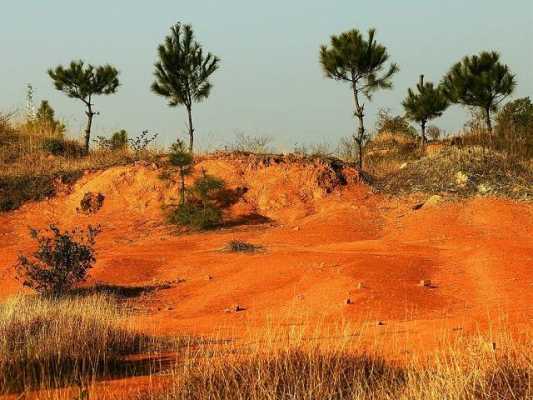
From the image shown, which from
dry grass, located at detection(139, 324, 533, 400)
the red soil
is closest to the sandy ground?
the red soil

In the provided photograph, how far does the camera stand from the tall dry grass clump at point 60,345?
5.37 metres

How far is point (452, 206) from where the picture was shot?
18094mm

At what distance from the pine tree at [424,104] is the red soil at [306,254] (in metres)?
13.8

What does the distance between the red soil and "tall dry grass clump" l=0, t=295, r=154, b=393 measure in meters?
1.06

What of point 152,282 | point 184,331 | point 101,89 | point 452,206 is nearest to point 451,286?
point 184,331

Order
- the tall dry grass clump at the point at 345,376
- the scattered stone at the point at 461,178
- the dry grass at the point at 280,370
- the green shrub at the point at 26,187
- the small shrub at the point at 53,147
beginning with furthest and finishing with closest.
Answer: the small shrub at the point at 53,147 → the green shrub at the point at 26,187 → the scattered stone at the point at 461,178 → the dry grass at the point at 280,370 → the tall dry grass clump at the point at 345,376

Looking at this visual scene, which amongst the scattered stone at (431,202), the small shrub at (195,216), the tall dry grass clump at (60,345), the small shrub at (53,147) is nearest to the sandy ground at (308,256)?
the scattered stone at (431,202)

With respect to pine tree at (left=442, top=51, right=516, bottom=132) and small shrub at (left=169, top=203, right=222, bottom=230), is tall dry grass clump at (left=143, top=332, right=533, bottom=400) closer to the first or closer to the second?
small shrub at (left=169, top=203, right=222, bottom=230)

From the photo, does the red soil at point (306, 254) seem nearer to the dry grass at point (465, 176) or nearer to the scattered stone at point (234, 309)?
the scattered stone at point (234, 309)

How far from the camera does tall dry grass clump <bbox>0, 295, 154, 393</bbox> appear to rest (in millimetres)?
5367

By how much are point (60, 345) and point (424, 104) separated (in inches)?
1197

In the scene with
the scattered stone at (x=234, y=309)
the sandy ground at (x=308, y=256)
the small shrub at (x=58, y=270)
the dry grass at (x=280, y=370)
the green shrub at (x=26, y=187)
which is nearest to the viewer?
the dry grass at (x=280, y=370)

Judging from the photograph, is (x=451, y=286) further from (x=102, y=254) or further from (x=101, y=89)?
(x=101, y=89)

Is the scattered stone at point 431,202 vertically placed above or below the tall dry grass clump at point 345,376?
above
